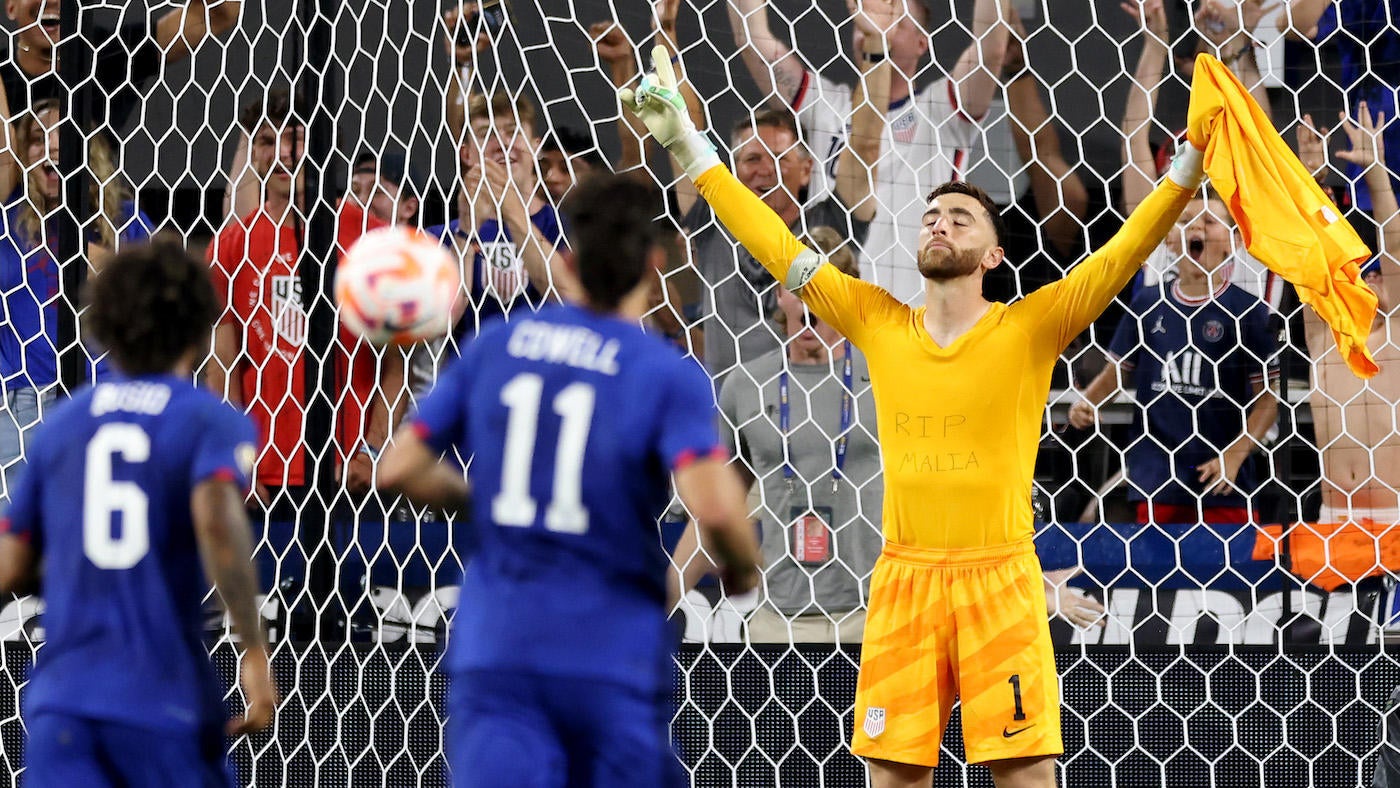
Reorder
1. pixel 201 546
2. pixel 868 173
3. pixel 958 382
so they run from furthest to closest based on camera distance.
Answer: pixel 868 173
pixel 958 382
pixel 201 546

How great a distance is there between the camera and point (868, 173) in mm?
4848

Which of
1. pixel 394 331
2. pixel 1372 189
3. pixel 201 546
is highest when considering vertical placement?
pixel 1372 189

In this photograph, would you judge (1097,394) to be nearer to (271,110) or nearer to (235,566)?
(271,110)

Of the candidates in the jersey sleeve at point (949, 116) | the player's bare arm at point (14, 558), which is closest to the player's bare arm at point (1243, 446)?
the jersey sleeve at point (949, 116)

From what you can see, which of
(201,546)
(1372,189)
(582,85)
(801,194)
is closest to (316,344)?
(582,85)

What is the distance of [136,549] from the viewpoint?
2.34 m

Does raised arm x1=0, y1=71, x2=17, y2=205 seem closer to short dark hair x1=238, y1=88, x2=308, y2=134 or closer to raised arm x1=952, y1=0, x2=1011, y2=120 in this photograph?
short dark hair x1=238, y1=88, x2=308, y2=134

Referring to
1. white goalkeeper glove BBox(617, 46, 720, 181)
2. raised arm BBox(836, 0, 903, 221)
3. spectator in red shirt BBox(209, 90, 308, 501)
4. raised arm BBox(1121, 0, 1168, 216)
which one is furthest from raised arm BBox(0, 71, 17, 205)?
raised arm BBox(1121, 0, 1168, 216)

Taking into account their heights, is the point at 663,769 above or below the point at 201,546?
below

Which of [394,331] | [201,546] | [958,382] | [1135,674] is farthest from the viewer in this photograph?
[1135,674]

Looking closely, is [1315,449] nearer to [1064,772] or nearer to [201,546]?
[1064,772]

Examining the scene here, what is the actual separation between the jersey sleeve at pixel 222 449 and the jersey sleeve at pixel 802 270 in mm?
1477

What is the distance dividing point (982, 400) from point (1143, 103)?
189cm

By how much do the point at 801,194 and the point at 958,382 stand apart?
1674 millimetres
